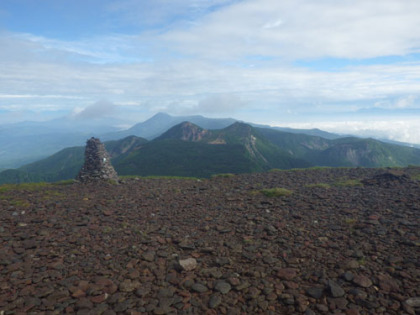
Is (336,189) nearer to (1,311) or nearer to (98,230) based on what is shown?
(98,230)

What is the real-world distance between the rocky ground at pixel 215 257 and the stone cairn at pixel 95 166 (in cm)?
1289

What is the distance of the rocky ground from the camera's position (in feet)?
25.9

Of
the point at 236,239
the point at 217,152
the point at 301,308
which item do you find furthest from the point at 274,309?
the point at 217,152

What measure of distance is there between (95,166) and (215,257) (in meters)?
27.7

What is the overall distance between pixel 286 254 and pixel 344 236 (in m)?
3.65

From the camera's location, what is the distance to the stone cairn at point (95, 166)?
32844mm

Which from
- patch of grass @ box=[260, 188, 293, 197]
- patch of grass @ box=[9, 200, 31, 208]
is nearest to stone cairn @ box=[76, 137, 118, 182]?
patch of grass @ box=[9, 200, 31, 208]

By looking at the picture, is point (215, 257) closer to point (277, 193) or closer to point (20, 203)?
point (277, 193)

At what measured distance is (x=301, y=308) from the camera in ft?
24.7

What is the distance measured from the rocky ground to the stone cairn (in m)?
12.9

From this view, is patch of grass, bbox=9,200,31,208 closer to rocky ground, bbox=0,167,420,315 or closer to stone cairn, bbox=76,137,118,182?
rocky ground, bbox=0,167,420,315

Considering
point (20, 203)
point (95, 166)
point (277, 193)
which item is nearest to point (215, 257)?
point (277, 193)

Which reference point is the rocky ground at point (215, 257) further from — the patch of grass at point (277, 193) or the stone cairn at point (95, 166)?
the stone cairn at point (95, 166)

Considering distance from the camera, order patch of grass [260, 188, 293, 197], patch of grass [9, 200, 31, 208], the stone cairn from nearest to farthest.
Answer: patch of grass [9, 200, 31, 208], patch of grass [260, 188, 293, 197], the stone cairn
